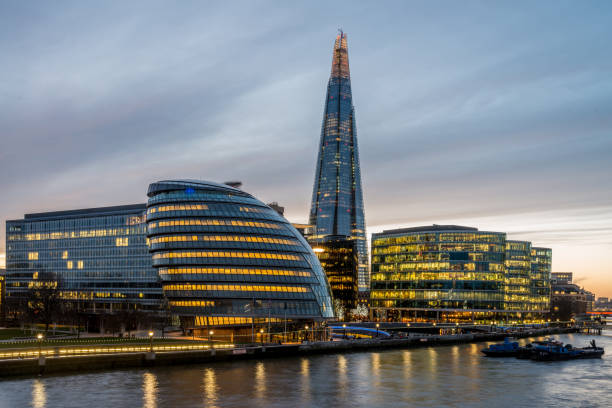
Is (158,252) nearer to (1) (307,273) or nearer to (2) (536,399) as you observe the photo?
(1) (307,273)

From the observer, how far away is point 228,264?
416 ft

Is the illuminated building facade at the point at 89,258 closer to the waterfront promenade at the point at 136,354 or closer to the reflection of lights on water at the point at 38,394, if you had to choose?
the waterfront promenade at the point at 136,354

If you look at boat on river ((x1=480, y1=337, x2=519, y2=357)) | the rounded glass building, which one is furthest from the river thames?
the rounded glass building

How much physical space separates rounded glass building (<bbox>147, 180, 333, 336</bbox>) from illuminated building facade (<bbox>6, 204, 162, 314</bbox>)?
26678 mm

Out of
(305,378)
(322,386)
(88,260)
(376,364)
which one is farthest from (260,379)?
(88,260)

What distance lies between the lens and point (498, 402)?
71.1m

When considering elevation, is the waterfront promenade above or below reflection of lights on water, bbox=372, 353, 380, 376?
above

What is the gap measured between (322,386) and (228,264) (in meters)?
52.4

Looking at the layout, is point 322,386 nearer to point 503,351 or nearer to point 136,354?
point 136,354

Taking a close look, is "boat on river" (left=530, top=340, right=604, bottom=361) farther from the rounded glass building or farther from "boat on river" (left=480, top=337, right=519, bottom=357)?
the rounded glass building

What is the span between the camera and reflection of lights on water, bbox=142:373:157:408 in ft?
213

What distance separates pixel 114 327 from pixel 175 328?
13837 mm

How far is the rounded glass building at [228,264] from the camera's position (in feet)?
411

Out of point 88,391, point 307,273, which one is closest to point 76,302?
point 307,273
